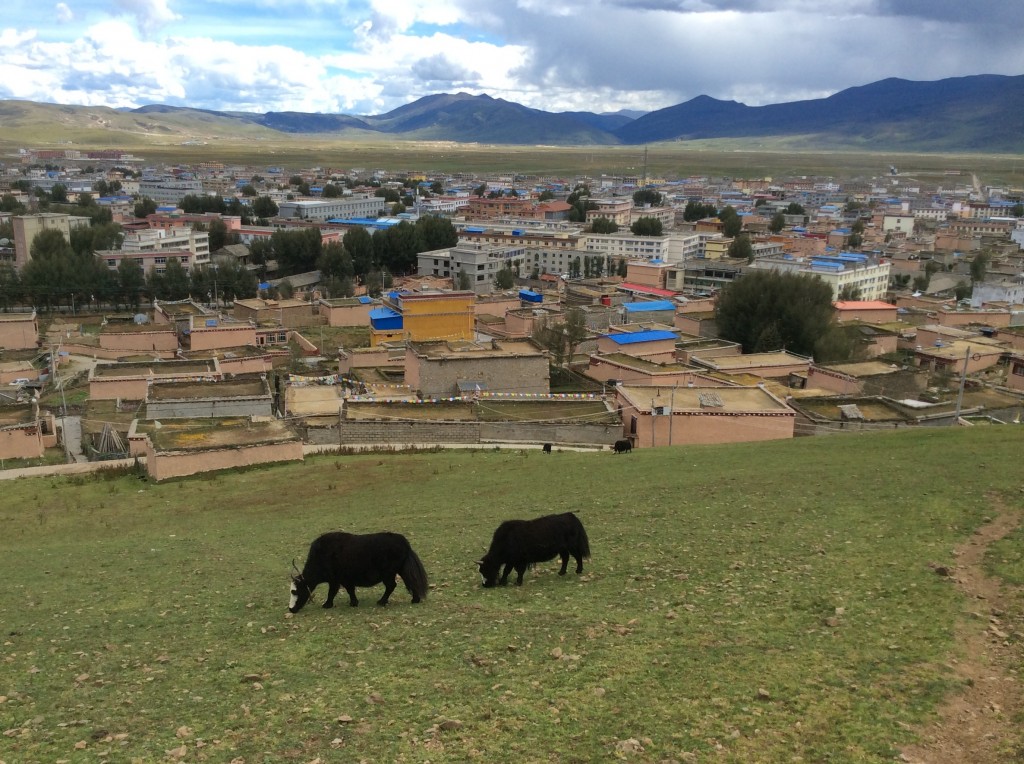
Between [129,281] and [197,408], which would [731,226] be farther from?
[197,408]

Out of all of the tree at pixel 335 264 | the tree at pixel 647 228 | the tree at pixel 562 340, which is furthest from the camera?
the tree at pixel 647 228

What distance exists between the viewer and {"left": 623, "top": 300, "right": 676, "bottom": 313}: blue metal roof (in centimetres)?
5385

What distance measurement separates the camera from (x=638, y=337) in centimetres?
3897

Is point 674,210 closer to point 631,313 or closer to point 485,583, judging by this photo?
point 631,313

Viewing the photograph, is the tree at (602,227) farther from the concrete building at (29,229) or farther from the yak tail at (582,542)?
the yak tail at (582,542)

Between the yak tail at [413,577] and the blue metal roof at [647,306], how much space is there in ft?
150

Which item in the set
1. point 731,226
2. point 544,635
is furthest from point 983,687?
point 731,226

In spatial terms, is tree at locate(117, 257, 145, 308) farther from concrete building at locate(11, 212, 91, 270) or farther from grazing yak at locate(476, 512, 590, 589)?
grazing yak at locate(476, 512, 590, 589)

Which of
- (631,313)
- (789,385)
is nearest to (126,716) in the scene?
(789,385)

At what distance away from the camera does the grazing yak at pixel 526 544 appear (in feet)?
31.3

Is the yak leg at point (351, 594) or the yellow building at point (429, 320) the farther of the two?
the yellow building at point (429, 320)

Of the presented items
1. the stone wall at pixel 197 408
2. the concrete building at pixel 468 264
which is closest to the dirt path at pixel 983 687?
the stone wall at pixel 197 408

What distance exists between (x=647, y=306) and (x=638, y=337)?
16.1m

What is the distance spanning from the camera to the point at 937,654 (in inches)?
288
